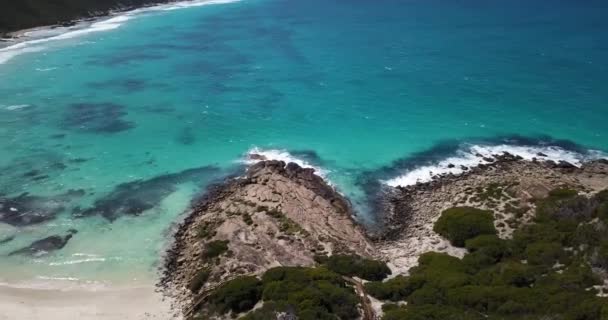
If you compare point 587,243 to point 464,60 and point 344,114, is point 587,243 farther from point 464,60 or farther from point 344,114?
point 464,60

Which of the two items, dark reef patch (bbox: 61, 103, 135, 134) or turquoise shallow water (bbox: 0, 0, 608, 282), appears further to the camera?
dark reef patch (bbox: 61, 103, 135, 134)

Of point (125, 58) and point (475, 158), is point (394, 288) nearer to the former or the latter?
point (475, 158)

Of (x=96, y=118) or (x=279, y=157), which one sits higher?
(x=96, y=118)

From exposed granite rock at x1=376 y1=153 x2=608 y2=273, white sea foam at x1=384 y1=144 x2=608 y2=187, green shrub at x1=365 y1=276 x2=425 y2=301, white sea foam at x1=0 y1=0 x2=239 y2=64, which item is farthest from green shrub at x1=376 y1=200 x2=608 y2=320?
white sea foam at x1=0 y1=0 x2=239 y2=64

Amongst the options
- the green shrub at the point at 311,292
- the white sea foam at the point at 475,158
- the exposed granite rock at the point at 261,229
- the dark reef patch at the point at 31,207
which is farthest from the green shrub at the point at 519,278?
the dark reef patch at the point at 31,207

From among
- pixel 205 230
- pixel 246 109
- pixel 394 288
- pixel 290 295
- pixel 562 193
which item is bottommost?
pixel 205 230

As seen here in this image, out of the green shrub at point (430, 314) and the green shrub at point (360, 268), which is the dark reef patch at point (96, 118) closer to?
the green shrub at point (360, 268)

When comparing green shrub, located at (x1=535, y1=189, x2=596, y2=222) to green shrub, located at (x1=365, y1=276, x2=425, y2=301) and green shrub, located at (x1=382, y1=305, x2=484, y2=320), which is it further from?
green shrub, located at (x1=382, y1=305, x2=484, y2=320)

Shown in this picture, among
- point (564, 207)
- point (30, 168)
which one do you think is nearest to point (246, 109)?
point (30, 168)
